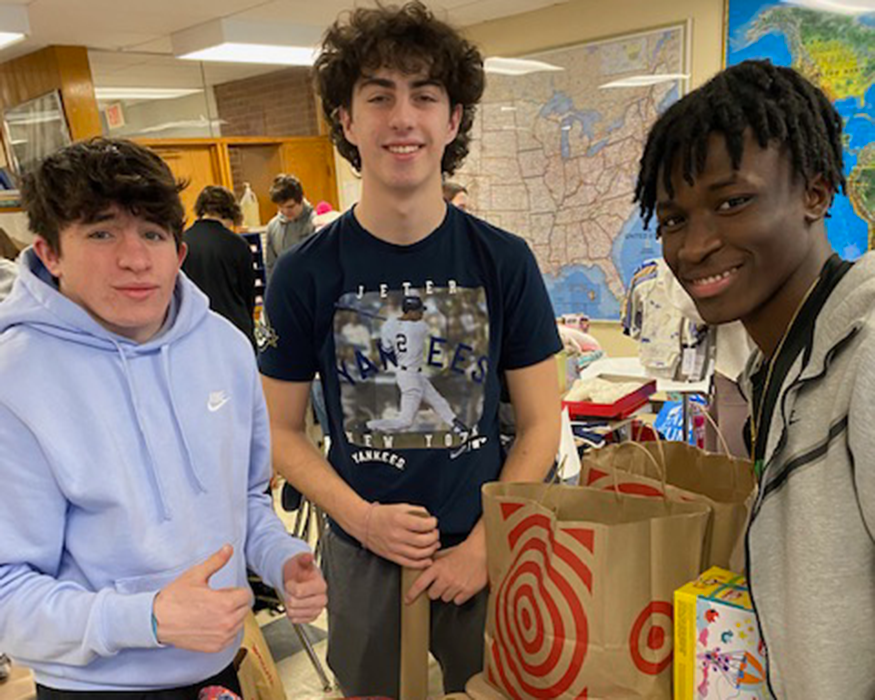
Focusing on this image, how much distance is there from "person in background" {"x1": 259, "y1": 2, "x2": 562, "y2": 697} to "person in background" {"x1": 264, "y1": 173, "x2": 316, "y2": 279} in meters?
4.15

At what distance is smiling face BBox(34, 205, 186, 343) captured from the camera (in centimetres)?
100

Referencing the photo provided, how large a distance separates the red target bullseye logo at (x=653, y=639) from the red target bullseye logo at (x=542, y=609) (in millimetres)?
68

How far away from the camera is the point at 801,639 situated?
2.31ft

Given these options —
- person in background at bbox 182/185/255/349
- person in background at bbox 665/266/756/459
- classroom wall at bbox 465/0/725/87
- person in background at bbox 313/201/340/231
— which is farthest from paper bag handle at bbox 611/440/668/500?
person in background at bbox 313/201/340/231

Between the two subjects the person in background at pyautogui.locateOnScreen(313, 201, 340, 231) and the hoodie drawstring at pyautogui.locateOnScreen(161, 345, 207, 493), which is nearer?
the hoodie drawstring at pyautogui.locateOnScreen(161, 345, 207, 493)

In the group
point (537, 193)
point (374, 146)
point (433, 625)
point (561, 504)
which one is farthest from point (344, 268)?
point (537, 193)

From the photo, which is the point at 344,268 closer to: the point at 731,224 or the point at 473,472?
the point at 473,472

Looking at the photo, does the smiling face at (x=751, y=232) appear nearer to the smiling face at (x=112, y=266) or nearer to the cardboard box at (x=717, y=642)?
the cardboard box at (x=717, y=642)

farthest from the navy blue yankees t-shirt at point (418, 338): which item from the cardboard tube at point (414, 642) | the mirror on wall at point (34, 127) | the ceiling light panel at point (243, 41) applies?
the mirror on wall at point (34, 127)

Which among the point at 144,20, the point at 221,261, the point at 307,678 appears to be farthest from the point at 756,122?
the point at 144,20

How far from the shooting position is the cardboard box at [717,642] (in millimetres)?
837

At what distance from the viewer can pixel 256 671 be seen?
3.76ft

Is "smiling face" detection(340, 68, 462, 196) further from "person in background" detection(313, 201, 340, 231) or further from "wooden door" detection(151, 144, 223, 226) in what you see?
"wooden door" detection(151, 144, 223, 226)

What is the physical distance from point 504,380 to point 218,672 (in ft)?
2.39
